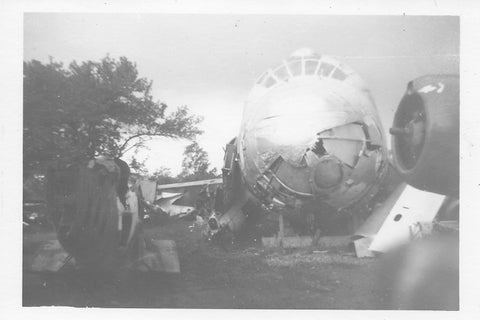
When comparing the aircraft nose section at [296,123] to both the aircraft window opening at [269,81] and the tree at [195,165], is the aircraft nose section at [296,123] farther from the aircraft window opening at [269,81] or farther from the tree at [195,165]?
the tree at [195,165]

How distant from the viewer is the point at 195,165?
3930mm

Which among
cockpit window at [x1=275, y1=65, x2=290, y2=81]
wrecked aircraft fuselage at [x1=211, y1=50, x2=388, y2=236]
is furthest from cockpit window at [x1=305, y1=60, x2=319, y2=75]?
cockpit window at [x1=275, y1=65, x2=290, y2=81]

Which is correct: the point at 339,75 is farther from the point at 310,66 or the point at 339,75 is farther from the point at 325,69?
the point at 310,66

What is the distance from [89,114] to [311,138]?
1806 millimetres

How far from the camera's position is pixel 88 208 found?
3684 millimetres

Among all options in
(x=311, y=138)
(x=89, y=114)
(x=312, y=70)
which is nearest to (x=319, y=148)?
(x=311, y=138)

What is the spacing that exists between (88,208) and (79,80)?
1.01 metres

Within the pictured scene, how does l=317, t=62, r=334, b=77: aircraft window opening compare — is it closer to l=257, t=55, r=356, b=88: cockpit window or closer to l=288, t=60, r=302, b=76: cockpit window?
l=257, t=55, r=356, b=88: cockpit window

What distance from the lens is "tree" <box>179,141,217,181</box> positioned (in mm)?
3848

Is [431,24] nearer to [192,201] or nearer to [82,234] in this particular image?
[192,201]

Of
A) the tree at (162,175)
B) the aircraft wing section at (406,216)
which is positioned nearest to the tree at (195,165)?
the tree at (162,175)

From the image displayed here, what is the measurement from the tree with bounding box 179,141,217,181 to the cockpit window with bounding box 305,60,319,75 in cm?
104

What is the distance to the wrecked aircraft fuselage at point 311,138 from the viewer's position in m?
3.26
